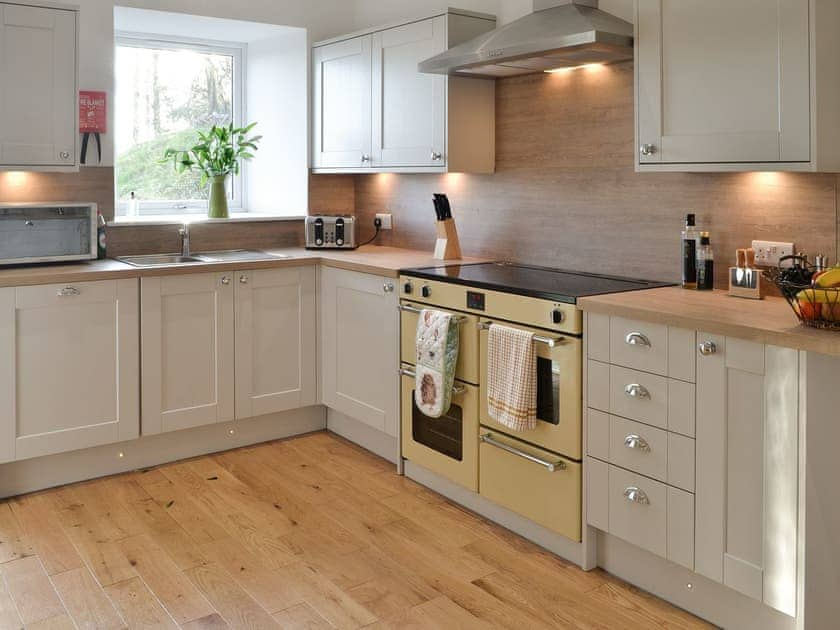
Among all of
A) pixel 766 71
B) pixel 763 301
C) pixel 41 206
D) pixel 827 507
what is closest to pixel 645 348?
pixel 763 301

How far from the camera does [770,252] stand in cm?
279

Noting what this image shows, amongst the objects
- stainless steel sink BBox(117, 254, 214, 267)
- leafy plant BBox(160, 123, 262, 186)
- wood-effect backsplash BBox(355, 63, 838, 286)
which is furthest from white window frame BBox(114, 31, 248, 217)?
→ wood-effect backsplash BBox(355, 63, 838, 286)

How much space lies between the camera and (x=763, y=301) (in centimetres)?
266

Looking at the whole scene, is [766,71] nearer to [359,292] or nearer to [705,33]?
[705,33]

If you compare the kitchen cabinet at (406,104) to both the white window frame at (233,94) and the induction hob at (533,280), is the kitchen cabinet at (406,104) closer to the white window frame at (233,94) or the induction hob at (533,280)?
the induction hob at (533,280)

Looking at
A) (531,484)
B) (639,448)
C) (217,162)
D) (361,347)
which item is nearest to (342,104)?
(217,162)

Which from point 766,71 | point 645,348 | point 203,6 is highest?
point 203,6

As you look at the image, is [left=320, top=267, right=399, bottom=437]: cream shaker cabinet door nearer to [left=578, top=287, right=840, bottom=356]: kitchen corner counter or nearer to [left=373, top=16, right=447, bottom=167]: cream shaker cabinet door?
[left=373, top=16, right=447, bottom=167]: cream shaker cabinet door

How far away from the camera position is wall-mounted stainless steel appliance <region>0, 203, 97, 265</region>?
3580 mm

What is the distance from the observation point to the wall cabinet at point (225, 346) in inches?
149

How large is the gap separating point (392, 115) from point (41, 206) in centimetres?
160

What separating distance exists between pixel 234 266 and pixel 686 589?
2394 mm

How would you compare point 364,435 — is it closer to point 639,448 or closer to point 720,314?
point 639,448

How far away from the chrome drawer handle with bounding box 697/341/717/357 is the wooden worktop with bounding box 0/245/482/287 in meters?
1.53
